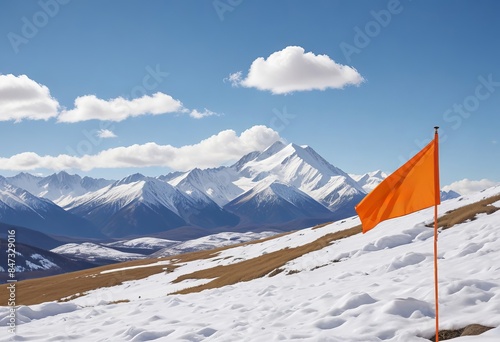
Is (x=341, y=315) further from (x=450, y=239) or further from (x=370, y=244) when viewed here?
(x=370, y=244)

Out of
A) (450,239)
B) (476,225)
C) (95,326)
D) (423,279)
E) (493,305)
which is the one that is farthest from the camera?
(476,225)

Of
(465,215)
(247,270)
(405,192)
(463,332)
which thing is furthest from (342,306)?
(247,270)

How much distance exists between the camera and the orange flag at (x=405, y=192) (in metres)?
11.2

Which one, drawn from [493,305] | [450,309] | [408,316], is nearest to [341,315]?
[408,316]

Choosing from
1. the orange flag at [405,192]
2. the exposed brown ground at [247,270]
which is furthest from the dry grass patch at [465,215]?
the orange flag at [405,192]

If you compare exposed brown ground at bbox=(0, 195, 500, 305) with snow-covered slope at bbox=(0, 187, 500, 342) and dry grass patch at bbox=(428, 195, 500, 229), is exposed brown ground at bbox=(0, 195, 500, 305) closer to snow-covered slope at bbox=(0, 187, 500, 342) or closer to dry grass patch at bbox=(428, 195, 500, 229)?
dry grass patch at bbox=(428, 195, 500, 229)

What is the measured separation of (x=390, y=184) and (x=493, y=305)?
517 cm

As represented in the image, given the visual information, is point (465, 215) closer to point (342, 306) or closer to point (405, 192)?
point (342, 306)

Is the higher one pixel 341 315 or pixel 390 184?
pixel 390 184

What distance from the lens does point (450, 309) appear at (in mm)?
13234

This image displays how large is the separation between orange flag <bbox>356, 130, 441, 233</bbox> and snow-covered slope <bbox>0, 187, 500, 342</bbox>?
345cm

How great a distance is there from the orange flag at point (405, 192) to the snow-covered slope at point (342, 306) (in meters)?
3.45

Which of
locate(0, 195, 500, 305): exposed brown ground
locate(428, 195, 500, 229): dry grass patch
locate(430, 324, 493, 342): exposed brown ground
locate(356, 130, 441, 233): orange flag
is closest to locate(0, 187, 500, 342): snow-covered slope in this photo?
locate(430, 324, 493, 342): exposed brown ground

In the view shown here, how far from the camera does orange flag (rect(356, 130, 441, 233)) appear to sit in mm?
11195
